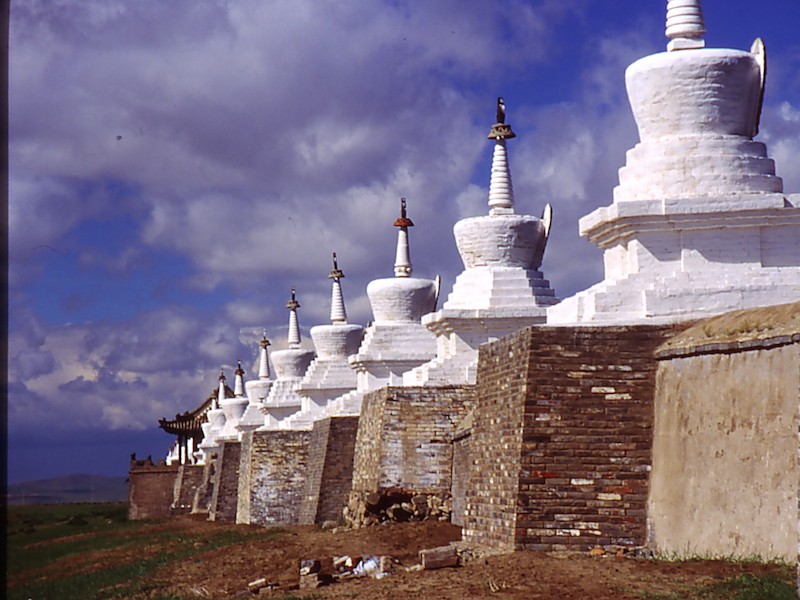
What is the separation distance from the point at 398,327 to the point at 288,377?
14082 millimetres

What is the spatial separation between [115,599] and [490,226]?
845 cm

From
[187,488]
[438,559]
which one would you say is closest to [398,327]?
[438,559]

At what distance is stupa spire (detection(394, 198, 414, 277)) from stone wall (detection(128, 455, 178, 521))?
31400 mm

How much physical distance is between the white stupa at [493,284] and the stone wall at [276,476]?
12553 millimetres

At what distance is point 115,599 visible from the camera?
62.1 feet

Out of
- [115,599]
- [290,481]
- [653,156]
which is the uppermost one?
[653,156]

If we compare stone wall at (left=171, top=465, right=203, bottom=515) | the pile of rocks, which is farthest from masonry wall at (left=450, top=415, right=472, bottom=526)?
stone wall at (left=171, top=465, right=203, bottom=515)

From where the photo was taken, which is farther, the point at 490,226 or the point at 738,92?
the point at 490,226

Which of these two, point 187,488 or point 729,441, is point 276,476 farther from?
point 729,441

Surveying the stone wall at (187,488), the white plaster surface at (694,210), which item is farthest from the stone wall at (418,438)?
the stone wall at (187,488)

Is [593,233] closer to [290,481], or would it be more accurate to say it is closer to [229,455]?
[290,481]

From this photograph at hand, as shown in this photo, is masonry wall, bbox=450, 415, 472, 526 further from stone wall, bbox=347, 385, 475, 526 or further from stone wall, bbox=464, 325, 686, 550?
stone wall, bbox=464, 325, 686, 550

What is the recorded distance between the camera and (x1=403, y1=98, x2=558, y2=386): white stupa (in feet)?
74.3

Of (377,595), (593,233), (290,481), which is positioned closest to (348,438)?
(290,481)
